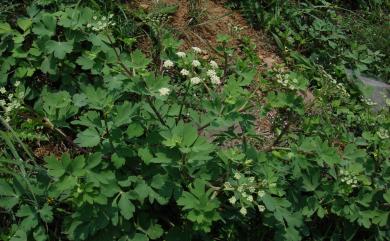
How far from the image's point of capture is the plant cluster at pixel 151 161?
2574 millimetres

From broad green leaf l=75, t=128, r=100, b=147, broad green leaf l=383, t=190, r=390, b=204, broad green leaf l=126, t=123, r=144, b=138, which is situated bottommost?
broad green leaf l=383, t=190, r=390, b=204

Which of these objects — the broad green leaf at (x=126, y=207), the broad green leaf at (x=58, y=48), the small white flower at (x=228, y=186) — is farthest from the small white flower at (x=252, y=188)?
the broad green leaf at (x=58, y=48)

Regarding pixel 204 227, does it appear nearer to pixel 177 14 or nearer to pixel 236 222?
pixel 236 222

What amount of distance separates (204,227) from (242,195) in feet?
0.85

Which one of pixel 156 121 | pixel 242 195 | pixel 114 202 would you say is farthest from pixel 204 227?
pixel 156 121

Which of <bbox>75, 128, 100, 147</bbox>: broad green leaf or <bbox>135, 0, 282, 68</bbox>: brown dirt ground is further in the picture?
<bbox>135, 0, 282, 68</bbox>: brown dirt ground

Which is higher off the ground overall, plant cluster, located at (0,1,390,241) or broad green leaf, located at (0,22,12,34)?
broad green leaf, located at (0,22,12,34)

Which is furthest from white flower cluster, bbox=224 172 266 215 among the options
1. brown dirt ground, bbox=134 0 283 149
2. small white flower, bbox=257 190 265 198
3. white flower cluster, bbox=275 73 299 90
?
brown dirt ground, bbox=134 0 283 149

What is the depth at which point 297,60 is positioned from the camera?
4.47 meters

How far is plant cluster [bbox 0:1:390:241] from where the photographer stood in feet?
8.45

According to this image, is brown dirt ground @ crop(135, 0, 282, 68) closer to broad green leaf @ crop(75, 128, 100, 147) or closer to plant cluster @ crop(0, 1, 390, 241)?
plant cluster @ crop(0, 1, 390, 241)

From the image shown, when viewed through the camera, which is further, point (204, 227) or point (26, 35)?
point (26, 35)

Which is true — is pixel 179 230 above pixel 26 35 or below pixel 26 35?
below

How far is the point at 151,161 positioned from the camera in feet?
8.40
